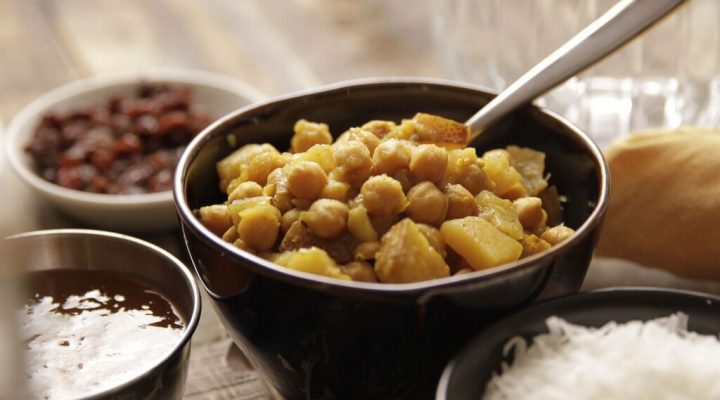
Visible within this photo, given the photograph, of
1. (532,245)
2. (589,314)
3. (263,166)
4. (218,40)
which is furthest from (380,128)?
(218,40)

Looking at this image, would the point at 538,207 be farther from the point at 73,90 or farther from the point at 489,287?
the point at 73,90

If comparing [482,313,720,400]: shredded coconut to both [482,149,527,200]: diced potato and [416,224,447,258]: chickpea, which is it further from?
[482,149,527,200]: diced potato

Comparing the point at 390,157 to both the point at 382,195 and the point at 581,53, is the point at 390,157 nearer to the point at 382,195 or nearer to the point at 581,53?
the point at 382,195

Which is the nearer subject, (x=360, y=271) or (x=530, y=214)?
(x=360, y=271)

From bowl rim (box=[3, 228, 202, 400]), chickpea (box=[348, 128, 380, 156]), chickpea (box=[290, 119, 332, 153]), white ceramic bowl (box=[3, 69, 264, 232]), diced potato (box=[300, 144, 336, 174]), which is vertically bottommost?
white ceramic bowl (box=[3, 69, 264, 232])

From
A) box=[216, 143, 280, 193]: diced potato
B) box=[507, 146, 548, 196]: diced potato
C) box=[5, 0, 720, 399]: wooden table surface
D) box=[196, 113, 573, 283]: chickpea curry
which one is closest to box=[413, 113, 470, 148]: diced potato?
box=[196, 113, 573, 283]: chickpea curry

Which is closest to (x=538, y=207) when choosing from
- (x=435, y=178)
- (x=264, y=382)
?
(x=435, y=178)

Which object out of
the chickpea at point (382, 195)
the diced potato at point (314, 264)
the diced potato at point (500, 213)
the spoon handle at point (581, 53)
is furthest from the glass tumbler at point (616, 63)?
the diced potato at point (314, 264)
